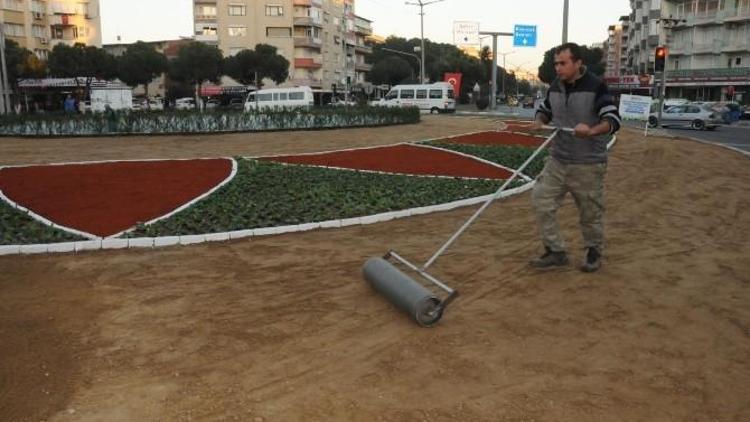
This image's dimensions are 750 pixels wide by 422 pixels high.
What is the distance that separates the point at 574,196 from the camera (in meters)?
5.71

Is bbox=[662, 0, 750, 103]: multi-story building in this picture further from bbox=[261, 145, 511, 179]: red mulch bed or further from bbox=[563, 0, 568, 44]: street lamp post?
bbox=[261, 145, 511, 179]: red mulch bed

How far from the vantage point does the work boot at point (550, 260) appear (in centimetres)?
583

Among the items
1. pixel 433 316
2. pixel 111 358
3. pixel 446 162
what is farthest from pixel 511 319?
pixel 446 162

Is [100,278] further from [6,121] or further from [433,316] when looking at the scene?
[6,121]

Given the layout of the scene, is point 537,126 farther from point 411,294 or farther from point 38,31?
point 38,31

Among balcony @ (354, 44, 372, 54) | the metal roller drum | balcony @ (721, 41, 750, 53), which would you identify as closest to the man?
the metal roller drum

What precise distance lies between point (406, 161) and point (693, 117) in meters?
24.6

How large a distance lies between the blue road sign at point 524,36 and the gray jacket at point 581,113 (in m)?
44.7

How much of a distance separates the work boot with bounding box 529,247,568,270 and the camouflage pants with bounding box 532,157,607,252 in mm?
66

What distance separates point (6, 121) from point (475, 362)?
2379 centimetres

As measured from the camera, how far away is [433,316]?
14.8 ft

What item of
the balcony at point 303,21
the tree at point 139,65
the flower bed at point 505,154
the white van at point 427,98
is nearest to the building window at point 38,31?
the tree at point 139,65

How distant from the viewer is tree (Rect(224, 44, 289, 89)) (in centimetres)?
6394

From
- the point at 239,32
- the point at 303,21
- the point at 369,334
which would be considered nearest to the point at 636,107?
the point at 369,334
